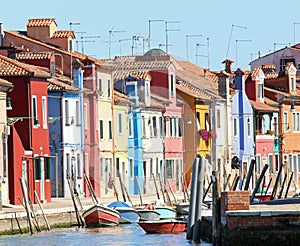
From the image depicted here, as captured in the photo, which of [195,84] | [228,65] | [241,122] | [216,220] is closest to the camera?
[216,220]

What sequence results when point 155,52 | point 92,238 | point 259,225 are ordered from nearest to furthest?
point 259,225 < point 92,238 < point 155,52

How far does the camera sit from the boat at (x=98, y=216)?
169 feet

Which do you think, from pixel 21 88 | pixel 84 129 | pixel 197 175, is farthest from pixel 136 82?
pixel 197 175

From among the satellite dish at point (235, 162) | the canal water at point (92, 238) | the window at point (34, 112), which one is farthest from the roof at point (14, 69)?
the satellite dish at point (235, 162)

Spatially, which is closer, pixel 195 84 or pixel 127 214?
pixel 127 214

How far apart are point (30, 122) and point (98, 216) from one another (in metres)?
7.17

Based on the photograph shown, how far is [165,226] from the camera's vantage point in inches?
1873

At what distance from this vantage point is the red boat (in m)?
47.4

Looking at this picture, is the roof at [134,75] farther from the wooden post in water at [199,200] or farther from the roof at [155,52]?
the wooden post in water at [199,200]

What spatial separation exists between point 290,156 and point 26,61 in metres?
29.8

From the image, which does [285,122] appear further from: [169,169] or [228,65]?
[169,169]

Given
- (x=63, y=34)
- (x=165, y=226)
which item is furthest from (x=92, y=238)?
(x=63, y=34)

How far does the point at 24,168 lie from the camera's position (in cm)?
5628

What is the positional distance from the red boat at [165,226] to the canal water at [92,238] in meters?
0.38
